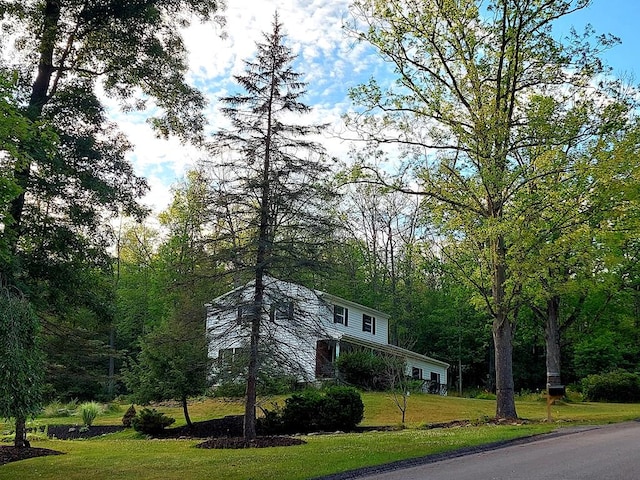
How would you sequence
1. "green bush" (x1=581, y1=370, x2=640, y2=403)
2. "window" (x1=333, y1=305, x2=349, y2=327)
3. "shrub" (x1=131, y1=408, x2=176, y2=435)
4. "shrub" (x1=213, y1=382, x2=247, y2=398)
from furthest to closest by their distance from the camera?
"window" (x1=333, y1=305, x2=349, y2=327) → "green bush" (x1=581, y1=370, x2=640, y2=403) → "shrub" (x1=131, y1=408, x2=176, y2=435) → "shrub" (x1=213, y1=382, x2=247, y2=398)

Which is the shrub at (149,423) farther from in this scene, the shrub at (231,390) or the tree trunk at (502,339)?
the tree trunk at (502,339)

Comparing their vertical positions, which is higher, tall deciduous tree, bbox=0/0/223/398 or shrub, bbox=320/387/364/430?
tall deciduous tree, bbox=0/0/223/398

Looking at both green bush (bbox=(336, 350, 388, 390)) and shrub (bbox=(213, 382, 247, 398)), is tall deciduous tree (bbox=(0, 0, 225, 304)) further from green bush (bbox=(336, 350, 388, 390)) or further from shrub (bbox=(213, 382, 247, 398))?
green bush (bbox=(336, 350, 388, 390))

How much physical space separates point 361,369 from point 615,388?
1286 centimetres

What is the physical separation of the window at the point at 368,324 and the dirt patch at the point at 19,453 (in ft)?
73.3

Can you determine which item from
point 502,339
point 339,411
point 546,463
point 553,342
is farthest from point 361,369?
point 546,463

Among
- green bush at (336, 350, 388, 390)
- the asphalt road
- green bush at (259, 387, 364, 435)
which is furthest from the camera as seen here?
green bush at (336, 350, 388, 390)

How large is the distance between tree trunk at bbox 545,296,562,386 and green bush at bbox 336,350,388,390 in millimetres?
7538

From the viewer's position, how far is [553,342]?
27.7m

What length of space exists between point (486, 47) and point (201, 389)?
571 inches

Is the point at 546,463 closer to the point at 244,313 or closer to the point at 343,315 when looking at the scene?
the point at 244,313

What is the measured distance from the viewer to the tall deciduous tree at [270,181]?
14477mm

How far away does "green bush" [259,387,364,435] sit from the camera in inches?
758

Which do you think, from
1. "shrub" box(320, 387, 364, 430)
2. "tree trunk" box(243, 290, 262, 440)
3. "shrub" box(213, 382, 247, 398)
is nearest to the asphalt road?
"tree trunk" box(243, 290, 262, 440)
